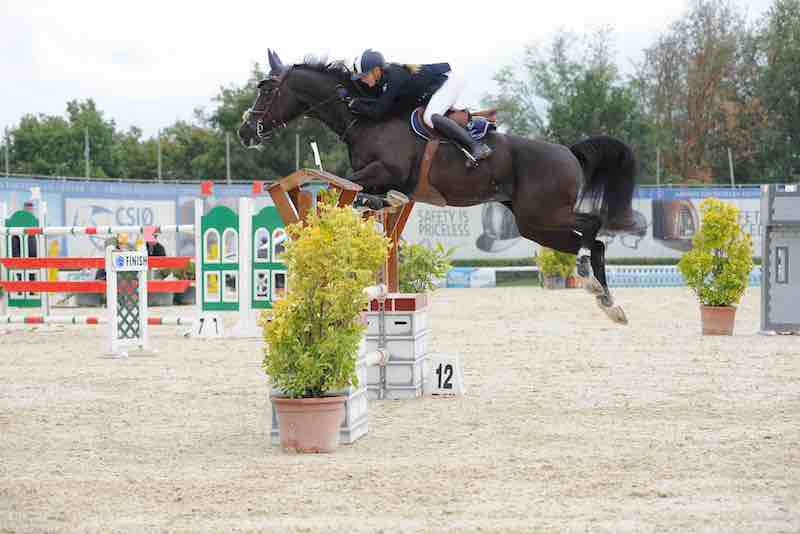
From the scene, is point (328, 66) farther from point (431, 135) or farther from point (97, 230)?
point (97, 230)

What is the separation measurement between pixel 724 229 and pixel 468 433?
684 cm

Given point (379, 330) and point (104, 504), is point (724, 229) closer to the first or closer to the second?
point (379, 330)

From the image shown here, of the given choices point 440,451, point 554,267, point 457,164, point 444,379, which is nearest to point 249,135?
point 457,164

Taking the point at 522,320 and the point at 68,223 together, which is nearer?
the point at 522,320

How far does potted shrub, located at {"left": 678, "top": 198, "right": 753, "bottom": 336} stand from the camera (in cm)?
1145

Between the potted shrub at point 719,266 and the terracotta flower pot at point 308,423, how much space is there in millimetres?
7327

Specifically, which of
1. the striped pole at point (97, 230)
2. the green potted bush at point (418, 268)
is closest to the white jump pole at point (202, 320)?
the striped pole at point (97, 230)

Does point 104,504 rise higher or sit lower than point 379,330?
lower

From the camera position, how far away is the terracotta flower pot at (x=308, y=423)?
16.7 ft

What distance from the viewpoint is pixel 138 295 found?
10180 mm

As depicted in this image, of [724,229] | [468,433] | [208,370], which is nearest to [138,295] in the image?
[208,370]

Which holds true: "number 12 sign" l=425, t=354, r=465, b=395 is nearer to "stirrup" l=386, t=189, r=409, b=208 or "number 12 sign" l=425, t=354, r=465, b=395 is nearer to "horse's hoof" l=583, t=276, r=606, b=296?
"horse's hoof" l=583, t=276, r=606, b=296

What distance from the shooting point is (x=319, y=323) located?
5.07 meters

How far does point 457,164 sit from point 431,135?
249 millimetres
